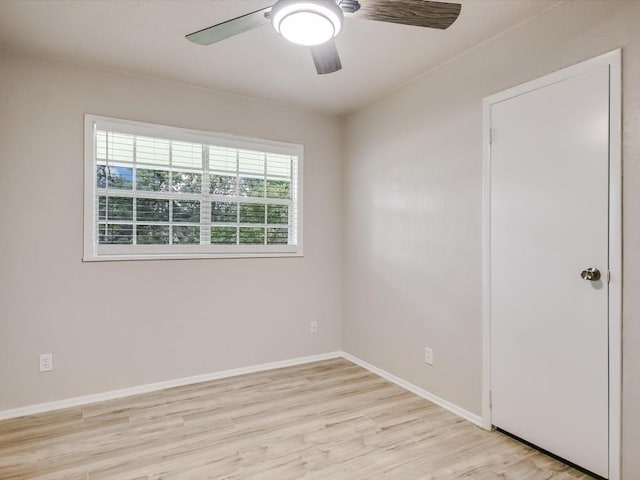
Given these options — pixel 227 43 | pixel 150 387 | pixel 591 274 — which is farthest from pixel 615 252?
pixel 150 387

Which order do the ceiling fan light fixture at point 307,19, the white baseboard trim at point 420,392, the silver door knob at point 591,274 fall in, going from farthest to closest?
the white baseboard trim at point 420,392
the silver door knob at point 591,274
the ceiling fan light fixture at point 307,19

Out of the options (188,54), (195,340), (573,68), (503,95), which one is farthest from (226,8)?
(195,340)

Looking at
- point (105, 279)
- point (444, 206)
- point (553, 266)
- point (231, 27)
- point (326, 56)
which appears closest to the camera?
point (231, 27)

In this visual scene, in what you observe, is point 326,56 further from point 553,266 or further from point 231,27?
point 553,266

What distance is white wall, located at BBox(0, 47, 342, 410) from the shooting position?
8.84 feet

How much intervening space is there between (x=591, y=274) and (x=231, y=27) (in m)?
2.16

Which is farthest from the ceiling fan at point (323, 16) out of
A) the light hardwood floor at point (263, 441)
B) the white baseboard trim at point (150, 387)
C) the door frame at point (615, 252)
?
the white baseboard trim at point (150, 387)

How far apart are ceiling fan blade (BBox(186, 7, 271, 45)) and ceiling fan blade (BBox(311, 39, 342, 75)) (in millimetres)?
320

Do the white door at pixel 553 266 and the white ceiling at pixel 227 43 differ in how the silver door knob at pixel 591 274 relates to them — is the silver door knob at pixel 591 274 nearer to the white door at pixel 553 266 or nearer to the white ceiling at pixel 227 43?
the white door at pixel 553 266

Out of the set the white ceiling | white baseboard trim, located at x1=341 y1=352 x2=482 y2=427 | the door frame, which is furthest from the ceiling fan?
white baseboard trim, located at x1=341 y1=352 x2=482 y2=427

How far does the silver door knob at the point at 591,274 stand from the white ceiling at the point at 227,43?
58.5 inches

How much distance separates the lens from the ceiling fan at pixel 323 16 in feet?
5.05

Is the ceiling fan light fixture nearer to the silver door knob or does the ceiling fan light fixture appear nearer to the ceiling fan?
the ceiling fan

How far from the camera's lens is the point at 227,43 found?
101 inches
